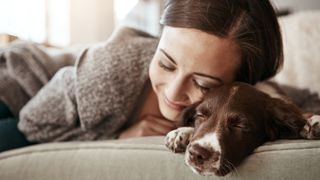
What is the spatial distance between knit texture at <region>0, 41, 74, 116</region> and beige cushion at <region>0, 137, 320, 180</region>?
52cm

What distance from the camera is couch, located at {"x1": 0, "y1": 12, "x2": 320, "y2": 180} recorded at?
1108 mm

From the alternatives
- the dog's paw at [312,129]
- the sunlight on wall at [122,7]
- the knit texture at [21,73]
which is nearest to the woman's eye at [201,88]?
the dog's paw at [312,129]

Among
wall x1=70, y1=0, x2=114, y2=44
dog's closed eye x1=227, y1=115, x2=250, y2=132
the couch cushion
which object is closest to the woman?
dog's closed eye x1=227, y1=115, x2=250, y2=132

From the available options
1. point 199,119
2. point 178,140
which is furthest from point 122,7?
point 178,140

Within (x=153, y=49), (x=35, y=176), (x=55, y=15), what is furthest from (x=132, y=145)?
(x=55, y=15)

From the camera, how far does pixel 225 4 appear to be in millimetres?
1562

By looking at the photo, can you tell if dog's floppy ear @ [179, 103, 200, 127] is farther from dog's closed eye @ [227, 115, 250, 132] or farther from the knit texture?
the knit texture

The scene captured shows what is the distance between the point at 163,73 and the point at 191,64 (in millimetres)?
154

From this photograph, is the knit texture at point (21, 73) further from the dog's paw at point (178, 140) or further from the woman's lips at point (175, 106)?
the dog's paw at point (178, 140)

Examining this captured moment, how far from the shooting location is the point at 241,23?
157 cm

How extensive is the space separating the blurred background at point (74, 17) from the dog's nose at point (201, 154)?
1981 mm

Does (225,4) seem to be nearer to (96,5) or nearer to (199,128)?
(199,128)

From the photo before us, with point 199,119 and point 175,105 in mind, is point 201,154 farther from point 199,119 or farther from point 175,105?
point 175,105

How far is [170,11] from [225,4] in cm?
20
